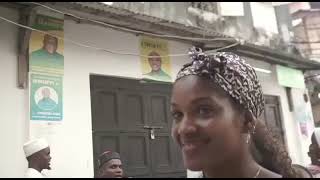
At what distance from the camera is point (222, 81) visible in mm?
1099

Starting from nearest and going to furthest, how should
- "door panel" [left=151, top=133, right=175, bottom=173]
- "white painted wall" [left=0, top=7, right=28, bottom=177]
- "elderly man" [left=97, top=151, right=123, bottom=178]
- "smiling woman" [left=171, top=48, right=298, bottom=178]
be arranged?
"smiling woman" [left=171, top=48, right=298, bottom=178]
"white painted wall" [left=0, top=7, right=28, bottom=177]
"elderly man" [left=97, top=151, right=123, bottom=178]
"door panel" [left=151, top=133, right=175, bottom=173]

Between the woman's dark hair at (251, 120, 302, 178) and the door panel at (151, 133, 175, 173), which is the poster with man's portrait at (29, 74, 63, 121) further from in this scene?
the woman's dark hair at (251, 120, 302, 178)

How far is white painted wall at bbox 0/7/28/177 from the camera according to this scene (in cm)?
424

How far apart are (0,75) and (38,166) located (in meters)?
1.06

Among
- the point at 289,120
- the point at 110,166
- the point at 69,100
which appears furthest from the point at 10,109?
the point at 289,120

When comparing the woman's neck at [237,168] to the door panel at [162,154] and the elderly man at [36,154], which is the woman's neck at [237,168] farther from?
the door panel at [162,154]

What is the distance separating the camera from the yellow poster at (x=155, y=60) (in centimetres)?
585

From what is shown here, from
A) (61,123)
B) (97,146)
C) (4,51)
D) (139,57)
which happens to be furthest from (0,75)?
(139,57)

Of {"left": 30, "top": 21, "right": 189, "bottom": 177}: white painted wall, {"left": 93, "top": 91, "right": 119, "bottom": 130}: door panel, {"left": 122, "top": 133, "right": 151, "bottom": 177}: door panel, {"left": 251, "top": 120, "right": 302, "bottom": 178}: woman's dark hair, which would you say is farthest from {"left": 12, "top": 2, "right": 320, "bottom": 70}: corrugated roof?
{"left": 251, "top": 120, "right": 302, "bottom": 178}: woman's dark hair

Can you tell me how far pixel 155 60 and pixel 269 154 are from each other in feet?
15.2

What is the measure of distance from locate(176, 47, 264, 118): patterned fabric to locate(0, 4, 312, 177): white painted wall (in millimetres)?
3548

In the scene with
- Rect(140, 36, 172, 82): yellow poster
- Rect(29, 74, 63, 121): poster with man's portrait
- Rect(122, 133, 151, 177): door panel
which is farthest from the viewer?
Rect(140, 36, 172, 82): yellow poster

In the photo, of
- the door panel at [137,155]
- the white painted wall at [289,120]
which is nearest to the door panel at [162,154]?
the door panel at [137,155]

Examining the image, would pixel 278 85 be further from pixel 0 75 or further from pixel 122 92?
pixel 0 75
